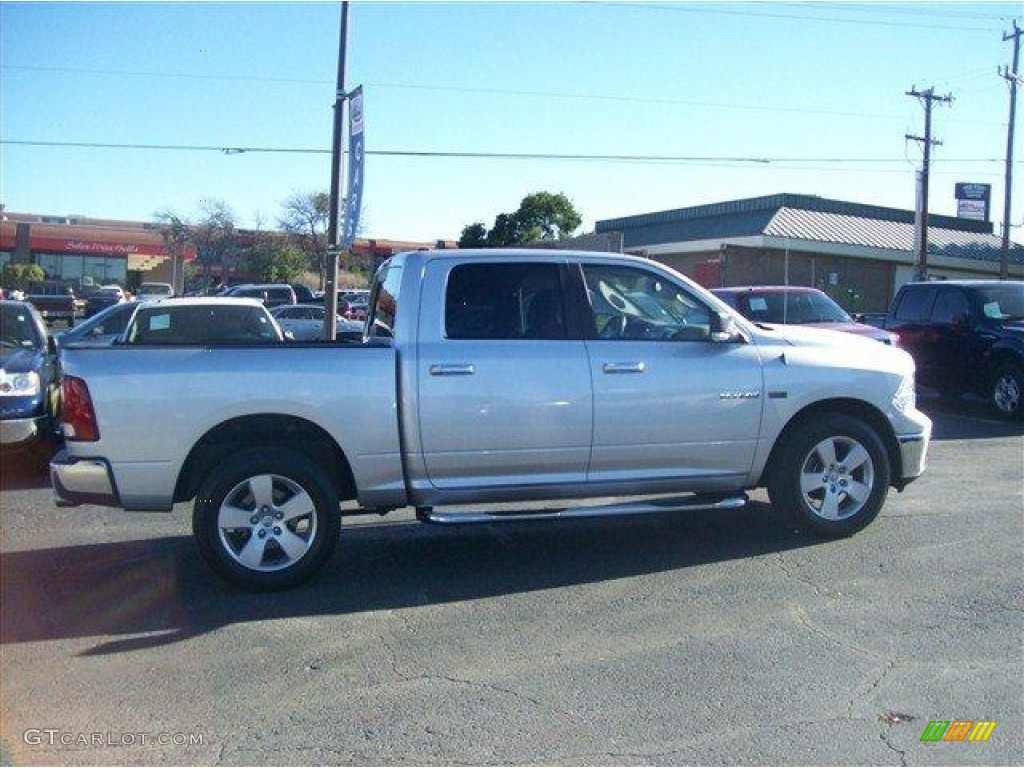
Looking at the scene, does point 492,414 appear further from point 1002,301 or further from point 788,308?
point 1002,301

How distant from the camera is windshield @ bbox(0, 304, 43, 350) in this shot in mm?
10629

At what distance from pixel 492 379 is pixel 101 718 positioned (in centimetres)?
282

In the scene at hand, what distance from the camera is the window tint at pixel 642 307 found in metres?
6.50

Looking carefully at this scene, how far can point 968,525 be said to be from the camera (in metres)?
7.41

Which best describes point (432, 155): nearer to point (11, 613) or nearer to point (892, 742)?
point (11, 613)

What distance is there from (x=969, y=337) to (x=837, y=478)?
27.1 feet

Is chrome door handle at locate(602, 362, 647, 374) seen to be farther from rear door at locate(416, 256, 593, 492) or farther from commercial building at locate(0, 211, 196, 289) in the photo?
commercial building at locate(0, 211, 196, 289)

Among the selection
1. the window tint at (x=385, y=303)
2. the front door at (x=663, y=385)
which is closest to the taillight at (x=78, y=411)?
the window tint at (x=385, y=303)

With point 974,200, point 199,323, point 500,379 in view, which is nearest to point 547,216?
point 974,200

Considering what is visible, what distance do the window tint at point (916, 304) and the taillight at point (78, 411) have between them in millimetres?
12570

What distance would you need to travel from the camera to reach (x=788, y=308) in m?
14.2

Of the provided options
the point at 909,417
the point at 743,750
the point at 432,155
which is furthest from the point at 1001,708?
the point at 432,155

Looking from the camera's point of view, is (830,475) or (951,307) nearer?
(830,475)

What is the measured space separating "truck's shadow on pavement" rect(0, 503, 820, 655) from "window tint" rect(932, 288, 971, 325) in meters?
8.00
